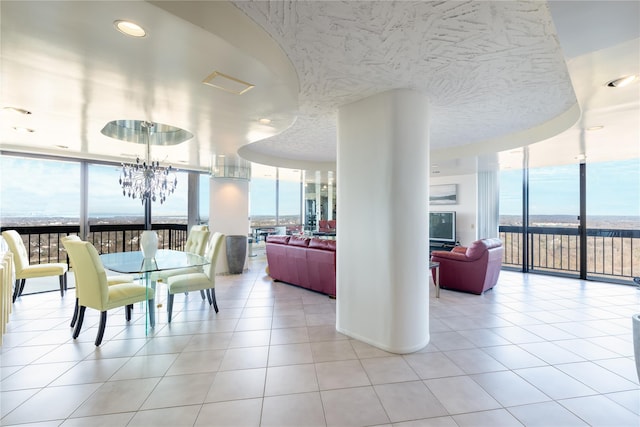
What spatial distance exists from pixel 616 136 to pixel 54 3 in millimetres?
6057

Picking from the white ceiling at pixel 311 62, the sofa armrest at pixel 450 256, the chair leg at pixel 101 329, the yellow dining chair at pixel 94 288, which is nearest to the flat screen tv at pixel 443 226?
the sofa armrest at pixel 450 256

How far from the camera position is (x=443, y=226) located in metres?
7.83

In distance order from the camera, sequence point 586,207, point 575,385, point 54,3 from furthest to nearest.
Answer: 1. point 586,207
2. point 575,385
3. point 54,3

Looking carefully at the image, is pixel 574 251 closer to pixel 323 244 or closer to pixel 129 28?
pixel 323 244

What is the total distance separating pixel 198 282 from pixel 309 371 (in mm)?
2056

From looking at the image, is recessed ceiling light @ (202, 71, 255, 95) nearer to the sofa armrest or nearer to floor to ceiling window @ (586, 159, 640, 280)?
the sofa armrest

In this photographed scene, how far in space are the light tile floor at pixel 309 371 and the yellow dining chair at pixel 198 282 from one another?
0.93 feet

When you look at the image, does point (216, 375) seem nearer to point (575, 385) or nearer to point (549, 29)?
point (575, 385)

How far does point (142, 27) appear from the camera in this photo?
5.10 ft

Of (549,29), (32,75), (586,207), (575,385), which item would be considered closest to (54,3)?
(32,75)

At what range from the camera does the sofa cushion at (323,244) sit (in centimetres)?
453

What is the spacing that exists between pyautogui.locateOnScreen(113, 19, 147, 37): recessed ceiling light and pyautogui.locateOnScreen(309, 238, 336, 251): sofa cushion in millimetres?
3514

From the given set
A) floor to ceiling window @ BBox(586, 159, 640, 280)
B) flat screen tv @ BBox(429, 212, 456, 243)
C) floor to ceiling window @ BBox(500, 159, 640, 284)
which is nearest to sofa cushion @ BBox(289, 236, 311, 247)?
flat screen tv @ BBox(429, 212, 456, 243)

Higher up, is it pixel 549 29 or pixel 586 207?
pixel 549 29
